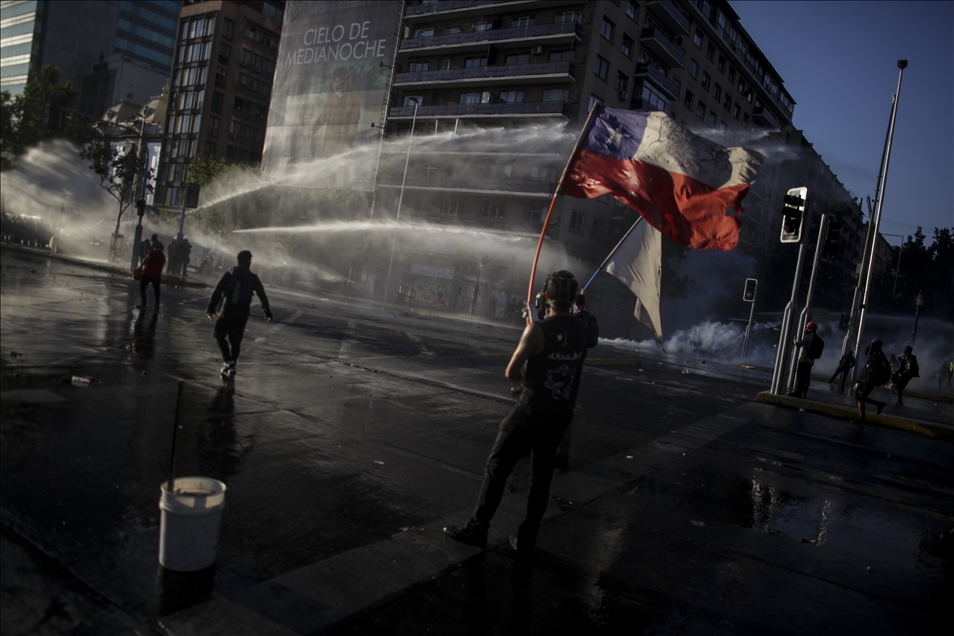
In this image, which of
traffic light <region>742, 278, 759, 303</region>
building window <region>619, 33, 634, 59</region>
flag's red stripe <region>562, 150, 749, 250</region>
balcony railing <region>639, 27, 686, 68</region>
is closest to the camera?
flag's red stripe <region>562, 150, 749, 250</region>

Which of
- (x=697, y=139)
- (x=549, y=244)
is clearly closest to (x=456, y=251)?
(x=549, y=244)

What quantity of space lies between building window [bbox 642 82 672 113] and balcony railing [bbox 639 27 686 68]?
2511 millimetres

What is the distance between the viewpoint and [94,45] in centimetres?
8369

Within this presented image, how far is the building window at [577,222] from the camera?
3906 centimetres

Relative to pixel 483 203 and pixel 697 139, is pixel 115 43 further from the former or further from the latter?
pixel 697 139

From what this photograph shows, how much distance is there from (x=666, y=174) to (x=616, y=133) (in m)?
0.89

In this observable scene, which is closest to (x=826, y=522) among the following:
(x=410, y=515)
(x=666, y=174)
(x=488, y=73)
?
(x=410, y=515)

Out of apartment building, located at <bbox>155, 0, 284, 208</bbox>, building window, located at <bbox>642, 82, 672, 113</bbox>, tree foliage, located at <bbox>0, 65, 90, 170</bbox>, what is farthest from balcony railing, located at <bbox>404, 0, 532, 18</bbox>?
apartment building, located at <bbox>155, 0, 284, 208</bbox>

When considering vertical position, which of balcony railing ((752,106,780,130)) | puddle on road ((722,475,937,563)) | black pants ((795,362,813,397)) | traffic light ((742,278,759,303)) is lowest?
puddle on road ((722,475,937,563))

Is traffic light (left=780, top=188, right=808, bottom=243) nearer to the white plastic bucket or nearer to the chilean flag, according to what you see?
the chilean flag

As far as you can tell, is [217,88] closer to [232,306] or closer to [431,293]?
[431,293]

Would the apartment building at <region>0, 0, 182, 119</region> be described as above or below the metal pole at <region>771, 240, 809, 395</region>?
above

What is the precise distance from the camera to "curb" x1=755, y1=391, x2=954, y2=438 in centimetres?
1038

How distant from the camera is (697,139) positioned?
25.5 ft
